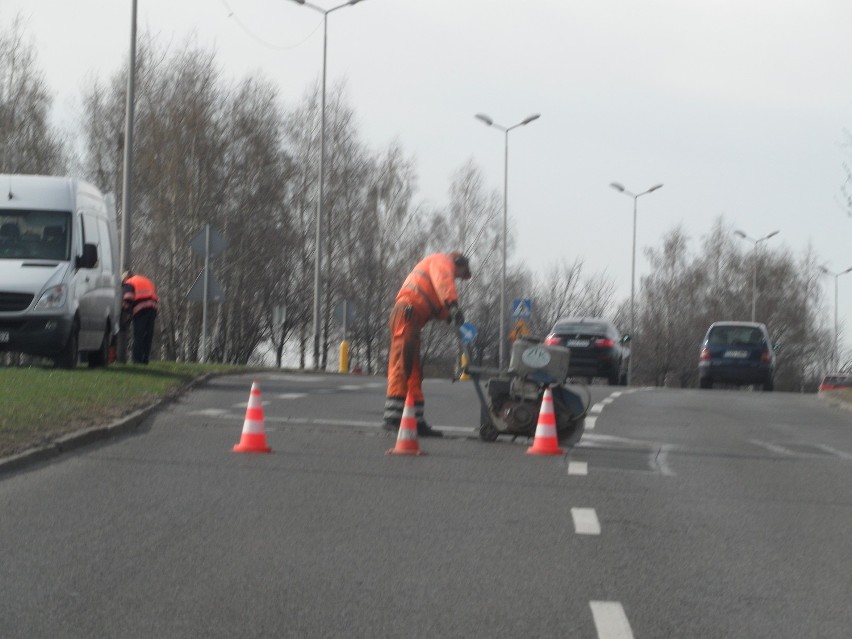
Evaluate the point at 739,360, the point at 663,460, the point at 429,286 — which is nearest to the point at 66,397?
the point at 429,286

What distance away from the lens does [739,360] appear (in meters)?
38.2

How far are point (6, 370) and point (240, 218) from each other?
118ft

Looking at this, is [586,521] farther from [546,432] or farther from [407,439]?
[546,432]

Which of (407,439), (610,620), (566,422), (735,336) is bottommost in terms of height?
(610,620)

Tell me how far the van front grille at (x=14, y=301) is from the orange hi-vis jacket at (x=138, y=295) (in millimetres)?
4364

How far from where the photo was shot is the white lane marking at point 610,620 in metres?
6.54

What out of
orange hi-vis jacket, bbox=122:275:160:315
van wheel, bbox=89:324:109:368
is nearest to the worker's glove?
van wheel, bbox=89:324:109:368

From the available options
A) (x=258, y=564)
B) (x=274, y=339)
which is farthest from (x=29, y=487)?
(x=274, y=339)

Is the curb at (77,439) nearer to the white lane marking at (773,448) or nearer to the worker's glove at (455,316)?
the worker's glove at (455,316)

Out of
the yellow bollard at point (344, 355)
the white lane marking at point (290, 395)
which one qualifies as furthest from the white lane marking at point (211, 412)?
the yellow bollard at point (344, 355)

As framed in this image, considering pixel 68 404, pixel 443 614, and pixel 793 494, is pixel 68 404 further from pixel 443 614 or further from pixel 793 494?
pixel 443 614

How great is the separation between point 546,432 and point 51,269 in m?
9.53

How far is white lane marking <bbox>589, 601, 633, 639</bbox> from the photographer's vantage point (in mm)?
6543

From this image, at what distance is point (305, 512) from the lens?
976 centimetres
